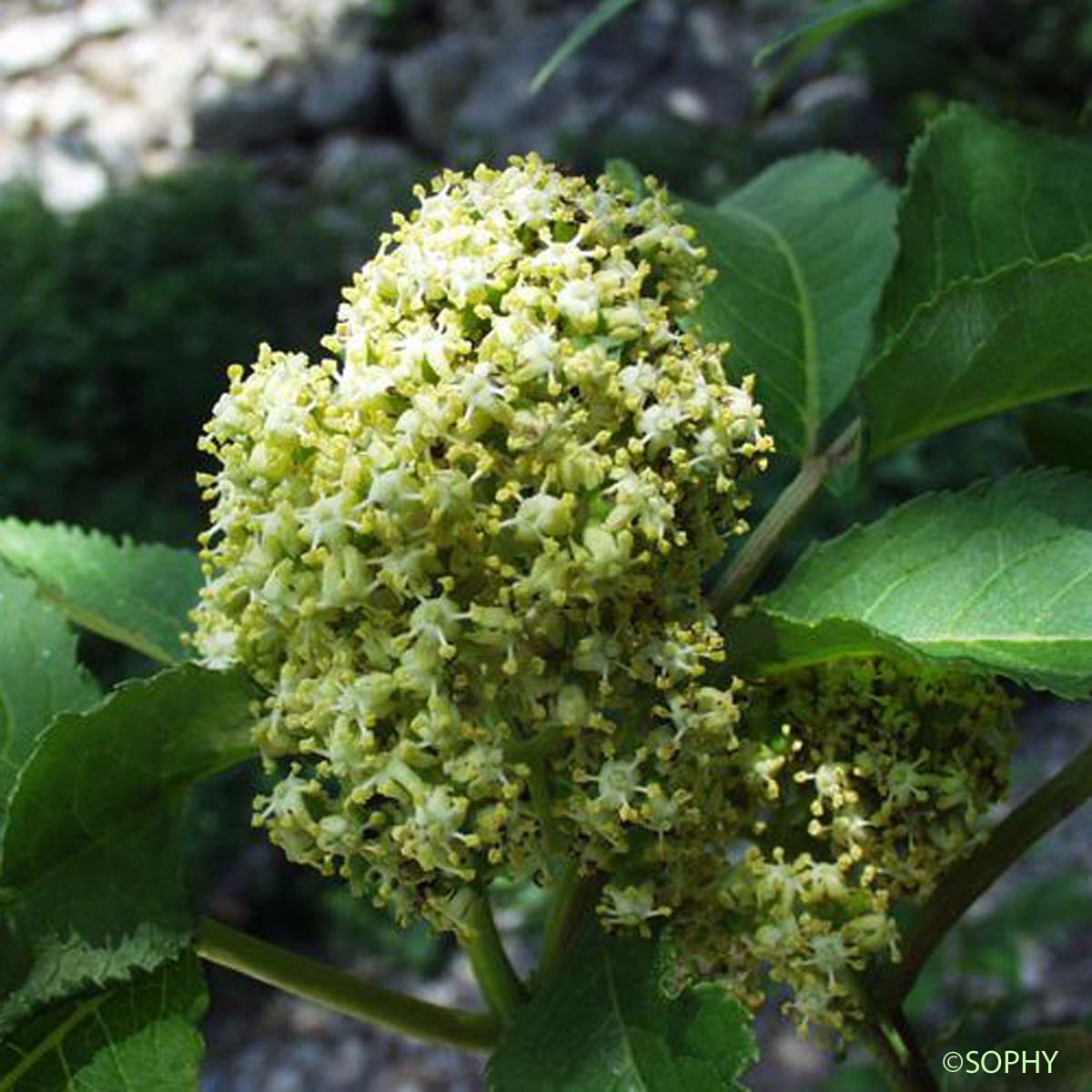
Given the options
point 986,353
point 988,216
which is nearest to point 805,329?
point 988,216

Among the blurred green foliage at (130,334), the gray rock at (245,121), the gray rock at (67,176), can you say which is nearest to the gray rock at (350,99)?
the gray rock at (245,121)

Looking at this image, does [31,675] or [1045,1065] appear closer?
[31,675]

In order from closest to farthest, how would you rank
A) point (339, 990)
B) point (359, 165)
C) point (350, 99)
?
1. point (339, 990)
2. point (359, 165)
3. point (350, 99)

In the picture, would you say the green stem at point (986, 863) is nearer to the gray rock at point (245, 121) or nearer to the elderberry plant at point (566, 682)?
the elderberry plant at point (566, 682)

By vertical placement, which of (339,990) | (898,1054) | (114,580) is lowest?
(898,1054)

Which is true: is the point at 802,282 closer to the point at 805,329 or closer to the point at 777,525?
the point at 805,329

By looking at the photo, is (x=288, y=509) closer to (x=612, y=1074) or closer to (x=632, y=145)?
(x=612, y=1074)

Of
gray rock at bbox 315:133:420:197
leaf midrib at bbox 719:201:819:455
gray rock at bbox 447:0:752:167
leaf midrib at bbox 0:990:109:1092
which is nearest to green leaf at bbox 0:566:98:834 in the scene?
leaf midrib at bbox 0:990:109:1092
